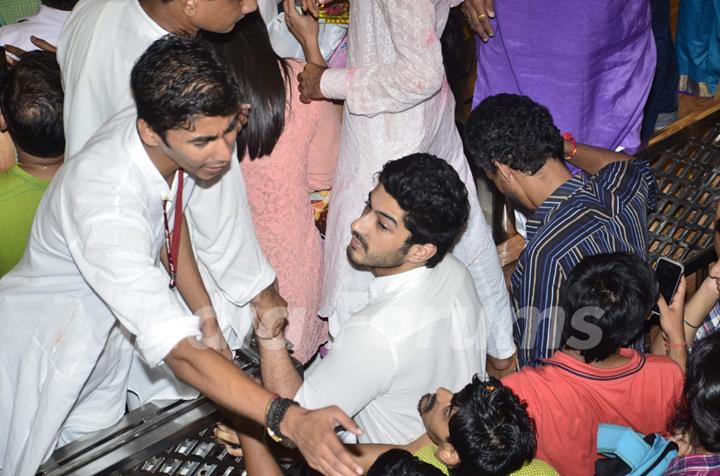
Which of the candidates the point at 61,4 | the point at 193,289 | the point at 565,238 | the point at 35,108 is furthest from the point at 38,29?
the point at 565,238

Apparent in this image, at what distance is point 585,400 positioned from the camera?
2297mm

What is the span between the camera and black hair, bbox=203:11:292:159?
2666 mm

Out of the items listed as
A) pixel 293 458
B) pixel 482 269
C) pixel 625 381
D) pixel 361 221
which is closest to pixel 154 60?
pixel 361 221

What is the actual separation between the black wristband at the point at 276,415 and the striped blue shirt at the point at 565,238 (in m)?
0.87

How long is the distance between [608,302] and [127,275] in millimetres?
1107

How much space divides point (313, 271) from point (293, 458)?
76 centimetres

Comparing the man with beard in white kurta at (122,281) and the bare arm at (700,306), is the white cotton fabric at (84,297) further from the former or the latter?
the bare arm at (700,306)

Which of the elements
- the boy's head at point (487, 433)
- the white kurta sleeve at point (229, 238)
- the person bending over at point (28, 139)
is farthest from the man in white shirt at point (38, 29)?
the boy's head at point (487, 433)

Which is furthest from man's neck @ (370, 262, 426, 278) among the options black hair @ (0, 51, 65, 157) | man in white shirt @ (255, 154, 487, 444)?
black hair @ (0, 51, 65, 157)

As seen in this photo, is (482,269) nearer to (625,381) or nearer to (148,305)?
(625,381)

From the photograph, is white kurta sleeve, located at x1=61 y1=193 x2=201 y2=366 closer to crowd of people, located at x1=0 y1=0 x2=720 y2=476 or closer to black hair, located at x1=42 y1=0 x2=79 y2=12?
crowd of people, located at x1=0 y1=0 x2=720 y2=476

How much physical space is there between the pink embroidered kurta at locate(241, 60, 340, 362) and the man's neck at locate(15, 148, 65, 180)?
21.4 inches

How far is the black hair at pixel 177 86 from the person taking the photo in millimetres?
1975

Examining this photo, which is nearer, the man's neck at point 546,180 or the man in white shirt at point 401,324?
the man in white shirt at point 401,324
